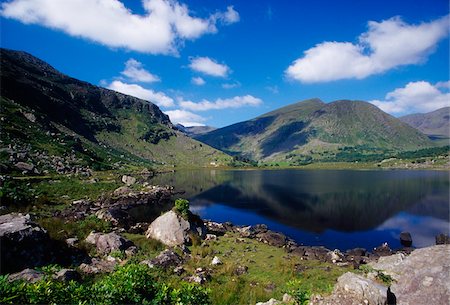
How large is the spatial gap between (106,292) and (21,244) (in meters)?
17.4

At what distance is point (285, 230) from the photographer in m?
59.0

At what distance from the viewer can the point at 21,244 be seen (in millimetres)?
22547

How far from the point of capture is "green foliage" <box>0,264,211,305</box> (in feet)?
27.7

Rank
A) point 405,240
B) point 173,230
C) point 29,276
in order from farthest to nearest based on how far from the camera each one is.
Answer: point 405,240 → point 173,230 → point 29,276

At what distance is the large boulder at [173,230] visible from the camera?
121 feet

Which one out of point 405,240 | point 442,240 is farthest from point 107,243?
point 442,240

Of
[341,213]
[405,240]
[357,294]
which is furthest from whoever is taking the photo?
[341,213]

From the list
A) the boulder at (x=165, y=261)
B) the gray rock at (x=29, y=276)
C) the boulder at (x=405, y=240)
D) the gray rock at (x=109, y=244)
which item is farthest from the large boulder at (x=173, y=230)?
the boulder at (x=405, y=240)

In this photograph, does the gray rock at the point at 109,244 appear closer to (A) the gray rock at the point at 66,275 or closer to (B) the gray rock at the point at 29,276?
(A) the gray rock at the point at 66,275

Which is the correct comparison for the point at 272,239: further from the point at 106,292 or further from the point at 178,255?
the point at 106,292

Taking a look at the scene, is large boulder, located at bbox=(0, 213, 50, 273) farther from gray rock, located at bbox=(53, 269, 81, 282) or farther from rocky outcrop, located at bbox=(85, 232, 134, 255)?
rocky outcrop, located at bbox=(85, 232, 134, 255)

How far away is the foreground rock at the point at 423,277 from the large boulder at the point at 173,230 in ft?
80.7

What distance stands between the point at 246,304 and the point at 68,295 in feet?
46.4

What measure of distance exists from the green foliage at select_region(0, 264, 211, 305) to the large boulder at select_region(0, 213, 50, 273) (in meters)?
14.2
